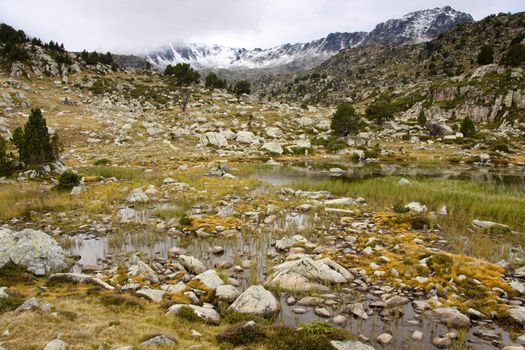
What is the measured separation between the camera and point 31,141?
30.7 meters

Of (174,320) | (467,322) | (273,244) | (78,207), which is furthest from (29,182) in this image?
(467,322)

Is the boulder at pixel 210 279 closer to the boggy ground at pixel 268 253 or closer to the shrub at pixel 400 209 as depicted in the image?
the boggy ground at pixel 268 253

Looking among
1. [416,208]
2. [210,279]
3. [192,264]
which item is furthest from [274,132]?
[210,279]

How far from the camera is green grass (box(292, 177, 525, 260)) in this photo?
52.4 ft

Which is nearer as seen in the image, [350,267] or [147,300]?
[147,300]

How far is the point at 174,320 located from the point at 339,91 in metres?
189

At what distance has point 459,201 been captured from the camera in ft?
72.7

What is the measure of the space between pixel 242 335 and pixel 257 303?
1.79 meters

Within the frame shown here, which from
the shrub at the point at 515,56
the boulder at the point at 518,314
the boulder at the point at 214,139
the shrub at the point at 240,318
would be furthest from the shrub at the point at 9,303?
the shrub at the point at 515,56

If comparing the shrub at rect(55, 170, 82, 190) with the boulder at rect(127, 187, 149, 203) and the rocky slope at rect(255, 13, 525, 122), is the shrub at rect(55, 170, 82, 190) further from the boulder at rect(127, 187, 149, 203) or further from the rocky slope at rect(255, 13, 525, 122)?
the rocky slope at rect(255, 13, 525, 122)

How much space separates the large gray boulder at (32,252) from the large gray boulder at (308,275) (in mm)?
7751

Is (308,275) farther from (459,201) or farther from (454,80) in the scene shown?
(454,80)

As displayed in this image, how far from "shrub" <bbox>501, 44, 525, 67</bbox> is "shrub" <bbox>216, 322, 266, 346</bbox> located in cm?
11007

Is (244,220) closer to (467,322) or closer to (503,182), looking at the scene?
(467,322)
